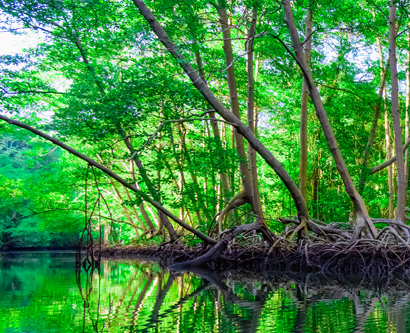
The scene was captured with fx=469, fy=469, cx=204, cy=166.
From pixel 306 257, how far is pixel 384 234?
1.52m

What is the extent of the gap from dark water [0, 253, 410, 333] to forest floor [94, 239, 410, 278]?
2.05m

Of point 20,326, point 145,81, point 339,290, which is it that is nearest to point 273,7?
point 145,81

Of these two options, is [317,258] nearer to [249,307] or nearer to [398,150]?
[398,150]

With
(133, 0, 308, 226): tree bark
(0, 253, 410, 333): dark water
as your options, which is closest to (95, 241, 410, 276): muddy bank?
(133, 0, 308, 226): tree bark

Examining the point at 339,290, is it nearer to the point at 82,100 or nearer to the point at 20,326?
the point at 20,326

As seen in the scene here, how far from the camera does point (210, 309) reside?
4.26 metres

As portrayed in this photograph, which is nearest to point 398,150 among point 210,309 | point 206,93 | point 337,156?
point 337,156

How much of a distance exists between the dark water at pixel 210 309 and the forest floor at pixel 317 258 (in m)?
2.05

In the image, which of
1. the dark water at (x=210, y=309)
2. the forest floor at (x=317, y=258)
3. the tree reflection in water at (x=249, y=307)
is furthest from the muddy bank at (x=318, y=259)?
the dark water at (x=210, y=309)

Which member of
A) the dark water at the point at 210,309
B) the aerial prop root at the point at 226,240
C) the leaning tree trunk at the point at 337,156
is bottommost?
the dark water at the point at 210,309

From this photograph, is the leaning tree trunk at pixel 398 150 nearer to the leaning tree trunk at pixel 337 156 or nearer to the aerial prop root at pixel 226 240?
the leaning tree trunk at pixel 337 156

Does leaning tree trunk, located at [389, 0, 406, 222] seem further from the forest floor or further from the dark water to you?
the dark water

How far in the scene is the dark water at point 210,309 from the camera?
342cm

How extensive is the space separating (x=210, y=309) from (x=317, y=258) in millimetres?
5314
